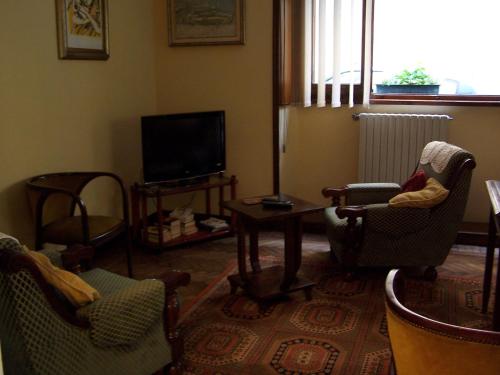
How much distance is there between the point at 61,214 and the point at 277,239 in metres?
1.74

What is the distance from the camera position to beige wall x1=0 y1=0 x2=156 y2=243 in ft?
12.1

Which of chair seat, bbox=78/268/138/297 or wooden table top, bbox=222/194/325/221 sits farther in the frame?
wooden table top, bbox=222/194/325/221

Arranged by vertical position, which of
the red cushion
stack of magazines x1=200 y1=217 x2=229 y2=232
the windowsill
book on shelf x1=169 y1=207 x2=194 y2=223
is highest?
the windowsill

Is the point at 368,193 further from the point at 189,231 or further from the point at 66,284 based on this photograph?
the point at 66,284

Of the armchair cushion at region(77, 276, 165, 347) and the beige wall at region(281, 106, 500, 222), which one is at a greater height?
the beige wall at region(281, 106, 500, 222)

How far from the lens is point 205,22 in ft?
16.2

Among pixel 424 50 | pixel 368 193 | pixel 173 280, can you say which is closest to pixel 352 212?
pixel 368 193

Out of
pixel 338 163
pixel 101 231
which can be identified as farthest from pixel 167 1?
pixel 101 231

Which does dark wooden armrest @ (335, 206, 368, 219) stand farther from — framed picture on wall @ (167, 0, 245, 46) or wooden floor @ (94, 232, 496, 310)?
framed picture on wall @ (167, 0, 245, 46)

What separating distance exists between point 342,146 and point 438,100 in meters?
0.84

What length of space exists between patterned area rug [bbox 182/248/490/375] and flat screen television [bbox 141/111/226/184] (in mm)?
1022

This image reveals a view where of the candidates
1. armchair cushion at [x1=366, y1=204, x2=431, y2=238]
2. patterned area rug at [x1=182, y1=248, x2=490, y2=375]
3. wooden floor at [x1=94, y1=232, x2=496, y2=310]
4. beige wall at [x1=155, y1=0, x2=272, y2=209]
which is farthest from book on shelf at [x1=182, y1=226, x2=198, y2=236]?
armchair cushion at [x1=366, y1=204, x2=431, y2=238]

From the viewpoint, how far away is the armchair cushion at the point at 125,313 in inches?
89.3

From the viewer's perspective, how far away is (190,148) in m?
4.72
